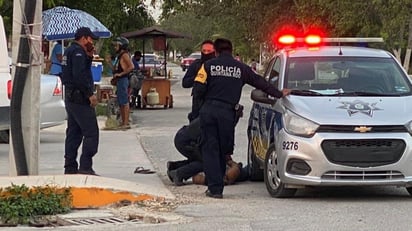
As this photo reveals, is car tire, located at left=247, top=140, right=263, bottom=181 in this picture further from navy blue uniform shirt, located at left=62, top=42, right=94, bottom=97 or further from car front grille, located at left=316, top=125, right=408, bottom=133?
navy blue uniform shirt, located at left=62, top=42, right=94, bottom=97

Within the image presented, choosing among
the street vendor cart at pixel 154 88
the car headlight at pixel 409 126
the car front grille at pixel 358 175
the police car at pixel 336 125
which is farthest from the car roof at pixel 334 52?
the street vendor cart at pixel 154 88

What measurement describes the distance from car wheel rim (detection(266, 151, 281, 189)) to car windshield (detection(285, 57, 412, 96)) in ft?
2.57

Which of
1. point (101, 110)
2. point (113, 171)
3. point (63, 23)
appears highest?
point (63, 23)

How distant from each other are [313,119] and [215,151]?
3.86 feet

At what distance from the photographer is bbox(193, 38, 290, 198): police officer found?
349 inches

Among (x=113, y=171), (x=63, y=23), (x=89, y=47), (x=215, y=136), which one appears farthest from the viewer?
(x=63, y=23)

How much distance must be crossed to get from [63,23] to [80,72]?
10672 millimetres

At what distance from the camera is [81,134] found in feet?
33.0

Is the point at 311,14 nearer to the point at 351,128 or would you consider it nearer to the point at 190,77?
the point at 190,77

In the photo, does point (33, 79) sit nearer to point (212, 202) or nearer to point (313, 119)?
point (212, 202)

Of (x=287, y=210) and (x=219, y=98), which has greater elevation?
(x=219, y=98)

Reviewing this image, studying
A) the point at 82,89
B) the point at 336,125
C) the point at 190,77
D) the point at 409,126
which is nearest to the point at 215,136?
the point at 336,125

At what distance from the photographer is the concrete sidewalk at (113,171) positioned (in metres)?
8.52

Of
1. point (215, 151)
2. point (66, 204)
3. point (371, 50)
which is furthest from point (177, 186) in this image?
point (371, 50)
